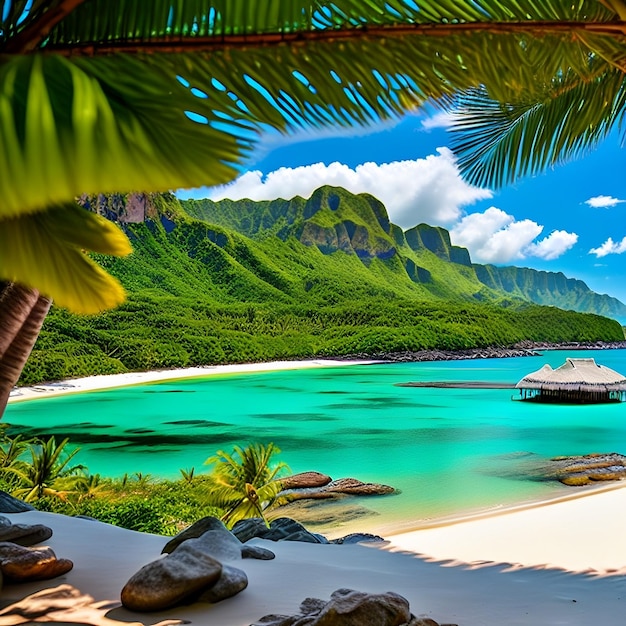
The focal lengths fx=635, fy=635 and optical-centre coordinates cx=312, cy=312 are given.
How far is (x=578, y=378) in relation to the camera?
19.4 m

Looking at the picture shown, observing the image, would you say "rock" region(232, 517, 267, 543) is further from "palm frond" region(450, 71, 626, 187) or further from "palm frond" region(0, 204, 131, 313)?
"palm frond" region(0, 204, 131, 313)

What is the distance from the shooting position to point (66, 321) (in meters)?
34.1

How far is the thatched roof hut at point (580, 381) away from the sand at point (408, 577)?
45.7ft

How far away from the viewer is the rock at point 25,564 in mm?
2805

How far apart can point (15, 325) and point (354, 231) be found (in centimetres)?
9899

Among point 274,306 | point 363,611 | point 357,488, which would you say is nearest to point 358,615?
point 363,611

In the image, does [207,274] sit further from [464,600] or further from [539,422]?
[464,600]

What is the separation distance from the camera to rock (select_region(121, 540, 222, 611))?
2.60 metres

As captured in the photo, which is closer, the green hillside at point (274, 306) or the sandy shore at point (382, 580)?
A: the sandy shore at point (382, 580)

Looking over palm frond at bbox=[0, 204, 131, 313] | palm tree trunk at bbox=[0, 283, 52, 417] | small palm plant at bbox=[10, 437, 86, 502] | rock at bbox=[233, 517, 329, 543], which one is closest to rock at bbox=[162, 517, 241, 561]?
rock at bbox=[233, 517, 329, 543]

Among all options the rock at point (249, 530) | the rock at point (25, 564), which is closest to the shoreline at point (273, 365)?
the rock at point (249, 530)

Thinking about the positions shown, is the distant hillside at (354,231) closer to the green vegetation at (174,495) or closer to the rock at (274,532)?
the green vegetation at (174,495)

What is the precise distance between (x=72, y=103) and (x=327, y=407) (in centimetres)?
2084

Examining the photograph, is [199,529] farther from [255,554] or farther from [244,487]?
[244,487]
